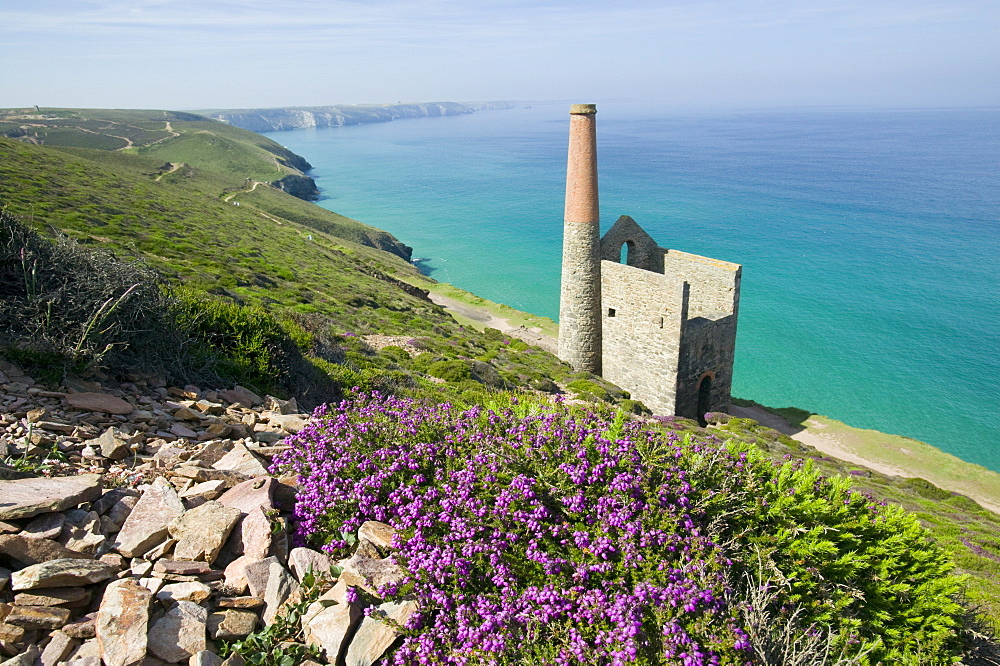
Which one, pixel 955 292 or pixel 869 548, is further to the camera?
pixel 955 292

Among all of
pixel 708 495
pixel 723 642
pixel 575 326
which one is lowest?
pixel 575 326

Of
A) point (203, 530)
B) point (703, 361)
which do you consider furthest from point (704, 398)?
point (203, 530)

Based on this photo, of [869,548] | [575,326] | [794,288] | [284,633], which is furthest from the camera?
[794,288]

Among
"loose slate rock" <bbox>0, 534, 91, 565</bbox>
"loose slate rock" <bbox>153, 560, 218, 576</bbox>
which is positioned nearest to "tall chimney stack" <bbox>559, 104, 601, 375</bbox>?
"loose slate rock" <bbox>153, 560, 218, 576</bbox>

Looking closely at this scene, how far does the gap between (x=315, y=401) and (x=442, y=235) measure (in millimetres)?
76922

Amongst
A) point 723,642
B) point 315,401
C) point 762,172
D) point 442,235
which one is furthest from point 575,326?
point 762,172

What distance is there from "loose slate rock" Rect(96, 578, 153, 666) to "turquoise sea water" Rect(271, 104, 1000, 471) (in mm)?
36182

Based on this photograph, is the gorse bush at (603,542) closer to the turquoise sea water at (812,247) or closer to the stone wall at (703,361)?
the stone wall at (703,361)

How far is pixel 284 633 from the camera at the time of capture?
3678 millimetres

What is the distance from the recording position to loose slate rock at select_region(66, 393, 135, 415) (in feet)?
19.0

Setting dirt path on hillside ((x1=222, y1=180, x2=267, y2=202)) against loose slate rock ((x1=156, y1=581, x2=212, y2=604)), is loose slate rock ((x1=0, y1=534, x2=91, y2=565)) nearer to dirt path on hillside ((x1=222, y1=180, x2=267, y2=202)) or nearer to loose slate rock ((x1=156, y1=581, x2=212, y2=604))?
loose slate rock ((x1=156, y1=581, x2=212, y2=604))

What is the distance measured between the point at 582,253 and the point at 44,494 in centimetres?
2001

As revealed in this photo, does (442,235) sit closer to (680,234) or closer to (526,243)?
(526,243)

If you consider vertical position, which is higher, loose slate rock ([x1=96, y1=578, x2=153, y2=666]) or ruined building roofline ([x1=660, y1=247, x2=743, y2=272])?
loose slate rock ([x1=96, y1=578, x2=153, y2=666])
